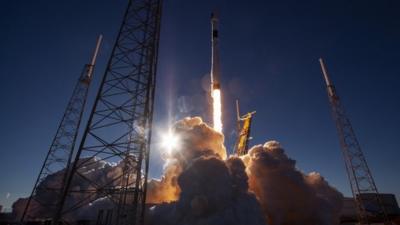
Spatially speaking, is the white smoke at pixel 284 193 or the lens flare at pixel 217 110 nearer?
the white smoke at pixel 284 193

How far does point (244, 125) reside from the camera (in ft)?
159

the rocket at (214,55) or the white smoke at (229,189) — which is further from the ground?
the rocket at (214,55)

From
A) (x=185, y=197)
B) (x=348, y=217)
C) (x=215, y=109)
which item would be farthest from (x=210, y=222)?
(x=348, y=217)

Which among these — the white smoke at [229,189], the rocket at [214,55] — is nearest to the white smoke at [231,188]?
the white smoke at [229,189]

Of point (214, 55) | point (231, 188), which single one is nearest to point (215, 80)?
point (214, 55)

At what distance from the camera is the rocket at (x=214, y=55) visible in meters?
39.8

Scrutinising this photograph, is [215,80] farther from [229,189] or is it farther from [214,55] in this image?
[229,189]

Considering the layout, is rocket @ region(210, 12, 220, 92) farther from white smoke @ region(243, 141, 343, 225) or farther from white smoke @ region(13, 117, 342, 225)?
white smoke @ region(243, 141, 343, 225)

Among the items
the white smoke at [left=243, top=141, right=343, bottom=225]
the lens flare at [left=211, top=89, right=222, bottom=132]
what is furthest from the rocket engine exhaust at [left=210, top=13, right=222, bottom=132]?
the white smoke at [left=243, top=141, right=343, bottom=225]

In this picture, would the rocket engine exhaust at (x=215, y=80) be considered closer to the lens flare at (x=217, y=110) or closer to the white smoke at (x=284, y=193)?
the lens flare at (x=217, y=110)

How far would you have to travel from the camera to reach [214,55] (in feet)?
137

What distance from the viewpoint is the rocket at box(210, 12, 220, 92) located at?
3981cm

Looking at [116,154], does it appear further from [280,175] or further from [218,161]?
[280,175]

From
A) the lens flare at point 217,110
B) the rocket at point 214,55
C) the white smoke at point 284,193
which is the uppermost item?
the rocket at point 214,55
